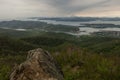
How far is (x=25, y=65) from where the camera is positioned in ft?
34.7

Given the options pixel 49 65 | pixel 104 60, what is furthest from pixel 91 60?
pixel 49 65

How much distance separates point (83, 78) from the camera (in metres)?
14.9

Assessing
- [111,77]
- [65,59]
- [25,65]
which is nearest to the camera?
[25,65]

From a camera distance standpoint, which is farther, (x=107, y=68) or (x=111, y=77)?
(x=107, y=68)

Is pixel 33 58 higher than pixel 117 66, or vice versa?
pixel 33 58

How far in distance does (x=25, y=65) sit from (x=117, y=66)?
740 cm

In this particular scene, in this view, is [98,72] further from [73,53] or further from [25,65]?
[25,65]

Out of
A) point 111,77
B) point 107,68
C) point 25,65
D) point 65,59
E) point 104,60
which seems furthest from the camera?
point 65,59

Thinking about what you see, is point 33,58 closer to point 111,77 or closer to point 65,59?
point 111,77

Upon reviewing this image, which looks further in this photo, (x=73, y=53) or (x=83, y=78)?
Result: (x=73, y=53)

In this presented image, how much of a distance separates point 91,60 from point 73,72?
2.04m

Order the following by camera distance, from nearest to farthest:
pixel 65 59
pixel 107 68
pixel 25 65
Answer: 1. pixel 25 65
2. pixel 107 68
3. pixel 65 59

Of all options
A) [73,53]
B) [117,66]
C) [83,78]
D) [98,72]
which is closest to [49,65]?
[83,78]

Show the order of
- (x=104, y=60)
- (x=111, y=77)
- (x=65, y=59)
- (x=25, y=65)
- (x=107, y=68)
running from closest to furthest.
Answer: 1. (x=25, y=65)
2. (x=111, y=77)
3. (x=107, y=68)
4. (x=104, y=60)
5. (x=65, y=59)
